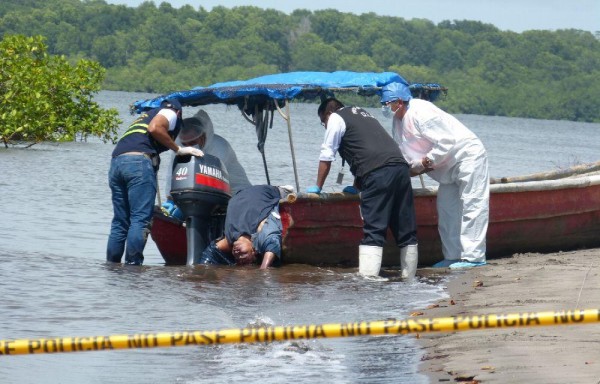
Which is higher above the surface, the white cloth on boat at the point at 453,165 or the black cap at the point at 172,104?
the black cap at the point at 172,104

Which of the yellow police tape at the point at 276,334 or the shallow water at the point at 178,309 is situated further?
the shallow water at the point at 178,309

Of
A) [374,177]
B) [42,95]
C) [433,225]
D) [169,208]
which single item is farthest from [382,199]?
[42,95]

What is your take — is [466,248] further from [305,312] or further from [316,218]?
[305,312]

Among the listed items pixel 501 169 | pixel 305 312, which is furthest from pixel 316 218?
pixel 501 169

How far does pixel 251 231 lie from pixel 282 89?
147 cm

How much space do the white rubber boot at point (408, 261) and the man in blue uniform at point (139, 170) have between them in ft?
7.23

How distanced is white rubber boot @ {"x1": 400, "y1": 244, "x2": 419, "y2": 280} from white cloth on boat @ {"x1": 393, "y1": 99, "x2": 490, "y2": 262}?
0.71 meters

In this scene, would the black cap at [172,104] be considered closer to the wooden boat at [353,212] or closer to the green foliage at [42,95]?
the wooden boat at [353,212]

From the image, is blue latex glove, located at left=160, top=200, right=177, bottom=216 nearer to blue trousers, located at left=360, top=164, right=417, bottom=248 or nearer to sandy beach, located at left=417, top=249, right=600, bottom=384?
blue trousers, located at left=360, top=164, right=417, bottom=248

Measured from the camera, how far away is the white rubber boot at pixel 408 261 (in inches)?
407

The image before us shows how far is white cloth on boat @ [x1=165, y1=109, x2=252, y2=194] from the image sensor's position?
11328 millimetres

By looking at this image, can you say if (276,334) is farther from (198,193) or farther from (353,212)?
(353,212)

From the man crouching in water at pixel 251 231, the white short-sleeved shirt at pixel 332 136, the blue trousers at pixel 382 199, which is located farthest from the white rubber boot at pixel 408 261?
the man crouching in water at pixel 251 231

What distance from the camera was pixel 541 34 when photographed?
138m
